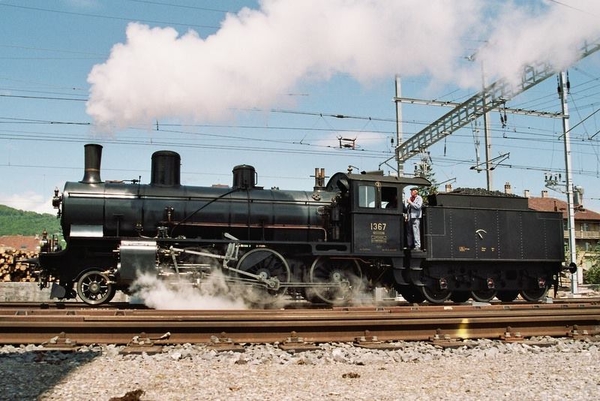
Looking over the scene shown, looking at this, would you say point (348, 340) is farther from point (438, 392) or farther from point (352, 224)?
point (352, 224)

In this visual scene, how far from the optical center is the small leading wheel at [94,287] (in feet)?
33.5

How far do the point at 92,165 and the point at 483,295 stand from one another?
32.2 ft

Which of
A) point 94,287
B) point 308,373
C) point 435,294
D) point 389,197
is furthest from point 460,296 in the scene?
point 94,287

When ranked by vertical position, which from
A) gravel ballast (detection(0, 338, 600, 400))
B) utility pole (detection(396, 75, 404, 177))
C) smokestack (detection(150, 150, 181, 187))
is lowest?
gravel ballast (detection(0, 338, 600, 400))

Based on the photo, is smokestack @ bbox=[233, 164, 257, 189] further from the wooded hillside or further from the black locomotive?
the wooded hillside

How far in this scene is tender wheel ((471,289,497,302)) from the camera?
12.6m

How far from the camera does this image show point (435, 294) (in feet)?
40.5

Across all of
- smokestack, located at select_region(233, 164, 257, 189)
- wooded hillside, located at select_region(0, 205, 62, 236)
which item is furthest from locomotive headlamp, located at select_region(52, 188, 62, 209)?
wooded hillside, located at select_region(0, 205, 62, 236)

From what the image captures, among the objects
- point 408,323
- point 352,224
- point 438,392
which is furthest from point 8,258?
point 438,392

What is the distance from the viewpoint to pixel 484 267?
41.2ft

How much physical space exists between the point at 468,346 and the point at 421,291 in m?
4.99

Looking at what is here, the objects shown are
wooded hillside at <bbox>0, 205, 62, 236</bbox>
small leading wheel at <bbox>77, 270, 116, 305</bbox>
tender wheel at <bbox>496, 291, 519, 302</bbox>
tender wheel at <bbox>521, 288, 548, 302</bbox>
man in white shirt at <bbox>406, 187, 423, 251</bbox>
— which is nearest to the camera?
small leading wheel at <bbox>77, 270, 116, 305</bbox>

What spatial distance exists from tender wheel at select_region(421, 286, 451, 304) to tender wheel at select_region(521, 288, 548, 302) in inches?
91.9

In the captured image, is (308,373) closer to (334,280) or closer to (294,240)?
(334,280)
